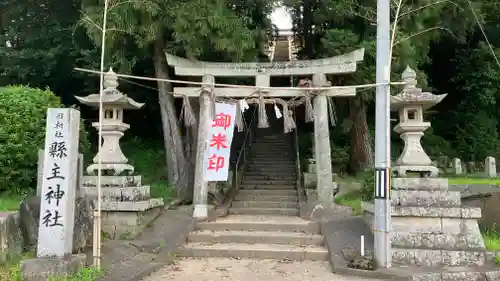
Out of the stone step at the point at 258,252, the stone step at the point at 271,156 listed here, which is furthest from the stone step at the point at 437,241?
the stone step at the point at 271,156

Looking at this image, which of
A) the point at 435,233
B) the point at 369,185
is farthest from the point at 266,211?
the point at 435,233

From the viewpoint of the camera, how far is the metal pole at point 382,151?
741cm

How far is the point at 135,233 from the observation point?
953cm

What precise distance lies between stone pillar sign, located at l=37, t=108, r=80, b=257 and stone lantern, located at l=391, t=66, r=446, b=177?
19.4ft

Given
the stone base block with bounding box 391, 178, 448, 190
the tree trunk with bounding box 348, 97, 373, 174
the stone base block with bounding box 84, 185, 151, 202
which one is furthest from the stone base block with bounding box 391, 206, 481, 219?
the tree trunk with bounding box 348, 97, 373, 174

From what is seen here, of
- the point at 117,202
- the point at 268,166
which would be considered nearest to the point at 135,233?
the point at 117,202

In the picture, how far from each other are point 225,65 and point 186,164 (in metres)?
3.68

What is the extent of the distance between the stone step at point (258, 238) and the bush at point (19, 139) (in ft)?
12.2

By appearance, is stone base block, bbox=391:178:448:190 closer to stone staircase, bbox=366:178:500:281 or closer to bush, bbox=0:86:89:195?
stone staircase, bbox=366:178:500:281

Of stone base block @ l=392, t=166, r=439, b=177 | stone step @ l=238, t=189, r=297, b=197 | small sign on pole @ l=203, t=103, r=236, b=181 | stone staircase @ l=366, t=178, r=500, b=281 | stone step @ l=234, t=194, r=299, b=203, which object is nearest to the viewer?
stone staircase @ l=366, t=178, r=500, b=281

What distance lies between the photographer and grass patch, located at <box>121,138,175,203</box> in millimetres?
13374

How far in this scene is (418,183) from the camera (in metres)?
8.65

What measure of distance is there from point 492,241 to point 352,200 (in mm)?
3855

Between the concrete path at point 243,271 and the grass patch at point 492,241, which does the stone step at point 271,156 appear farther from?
the concrete path at point 243,271
